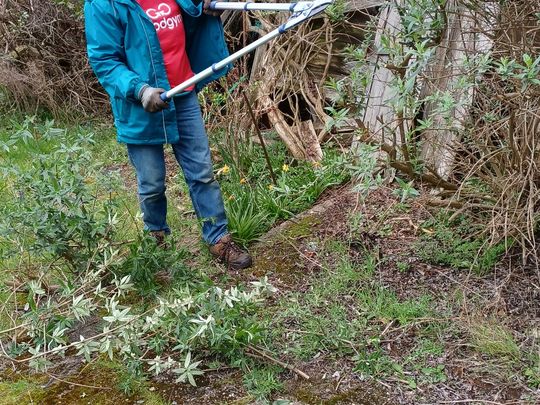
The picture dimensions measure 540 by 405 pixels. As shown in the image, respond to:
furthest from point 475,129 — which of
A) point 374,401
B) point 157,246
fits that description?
point 157,246

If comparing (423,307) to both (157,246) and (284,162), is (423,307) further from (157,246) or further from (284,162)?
(284,162)

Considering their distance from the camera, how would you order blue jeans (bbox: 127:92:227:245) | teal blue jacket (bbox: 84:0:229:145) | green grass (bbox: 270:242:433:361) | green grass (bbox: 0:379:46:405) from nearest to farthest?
green grass (bbox: 0:379:46:405), green grass (bbox: 270:242:433:361), teal blue jacket (bbox: 84:0:229:145), blue jeans (bbox: 127:92:227:245)

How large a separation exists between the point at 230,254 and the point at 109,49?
135 cm

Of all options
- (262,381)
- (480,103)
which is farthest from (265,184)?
(262,381)

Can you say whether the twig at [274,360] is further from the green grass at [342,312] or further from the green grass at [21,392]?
the green grass at [21,392]

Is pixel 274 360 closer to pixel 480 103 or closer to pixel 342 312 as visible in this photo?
pixel 342 312

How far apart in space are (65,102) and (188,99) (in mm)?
3561

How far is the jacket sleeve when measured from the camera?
136 inches

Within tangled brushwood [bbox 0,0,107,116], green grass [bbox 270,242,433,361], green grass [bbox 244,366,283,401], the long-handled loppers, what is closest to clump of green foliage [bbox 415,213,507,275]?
green grass [bbox 270,242,433,361]

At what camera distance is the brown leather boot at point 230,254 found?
396cm

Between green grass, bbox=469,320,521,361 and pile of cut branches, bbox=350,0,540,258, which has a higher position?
pile of cut branches, bbox=350,0,540,258

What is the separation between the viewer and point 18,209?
11.6 ft

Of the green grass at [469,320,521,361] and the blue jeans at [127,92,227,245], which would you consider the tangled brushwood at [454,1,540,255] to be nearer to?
the green grass at [469,320,521,361]

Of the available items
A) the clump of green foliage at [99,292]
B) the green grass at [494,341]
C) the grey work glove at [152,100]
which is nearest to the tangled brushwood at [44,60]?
the clump of green foliage at [99,292]
